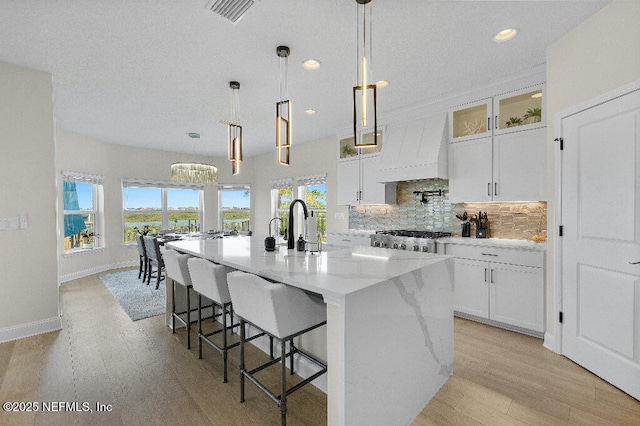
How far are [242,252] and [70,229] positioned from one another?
5019mm

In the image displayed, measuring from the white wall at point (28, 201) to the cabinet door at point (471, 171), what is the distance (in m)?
4.55

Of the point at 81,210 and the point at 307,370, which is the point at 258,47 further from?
the point at 81,210

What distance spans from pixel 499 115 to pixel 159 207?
682cm

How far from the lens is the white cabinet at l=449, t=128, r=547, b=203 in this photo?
10.2 feet

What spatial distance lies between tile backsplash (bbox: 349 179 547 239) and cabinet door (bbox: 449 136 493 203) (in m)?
0.29

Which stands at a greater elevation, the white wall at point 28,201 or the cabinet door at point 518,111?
the cabinet door at point 518,111

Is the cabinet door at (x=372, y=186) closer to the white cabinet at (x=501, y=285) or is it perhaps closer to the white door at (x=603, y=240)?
the white cabinet at (x=501, y=285)

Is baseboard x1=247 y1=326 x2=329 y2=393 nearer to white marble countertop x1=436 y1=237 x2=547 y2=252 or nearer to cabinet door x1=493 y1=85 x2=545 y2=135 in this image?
white marble countertop x1=436 y1=237 x2=547 y2=252

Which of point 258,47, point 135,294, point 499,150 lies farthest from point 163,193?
point 499,150

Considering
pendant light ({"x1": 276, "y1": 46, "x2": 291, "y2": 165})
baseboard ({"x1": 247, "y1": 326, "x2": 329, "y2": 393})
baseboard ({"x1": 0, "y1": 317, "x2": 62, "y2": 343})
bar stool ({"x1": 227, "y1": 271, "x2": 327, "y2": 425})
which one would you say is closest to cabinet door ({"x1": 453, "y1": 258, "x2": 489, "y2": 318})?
baseboard ({"x1": 247, "y1": 326, "x2": 329, "y2": 393})

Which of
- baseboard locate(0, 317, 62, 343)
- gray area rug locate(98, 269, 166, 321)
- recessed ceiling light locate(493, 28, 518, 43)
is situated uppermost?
recessed ceiling light locate(493, 28, 518, 43)

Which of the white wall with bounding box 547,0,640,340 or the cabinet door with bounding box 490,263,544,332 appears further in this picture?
the cabinet door with bounding box 490,263,544,332

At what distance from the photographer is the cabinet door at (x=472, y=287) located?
10.6ft

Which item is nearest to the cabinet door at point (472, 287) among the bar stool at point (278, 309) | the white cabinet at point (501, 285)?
the white cabinet at point (501, 285)
